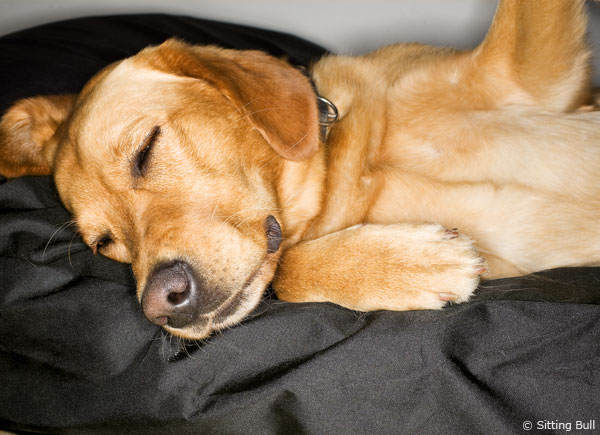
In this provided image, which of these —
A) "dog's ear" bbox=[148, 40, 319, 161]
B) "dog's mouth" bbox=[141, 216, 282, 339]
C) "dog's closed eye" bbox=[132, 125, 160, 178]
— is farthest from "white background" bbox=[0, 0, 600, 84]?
"dog's mouth" bbox=[141, 216, 282, 339]

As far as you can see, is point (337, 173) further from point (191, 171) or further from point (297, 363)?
point (297, 363)

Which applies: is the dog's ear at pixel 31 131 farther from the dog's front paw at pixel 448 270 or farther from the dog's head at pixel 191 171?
the dog's front paw at pixel 448 270

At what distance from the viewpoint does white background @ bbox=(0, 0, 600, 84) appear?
426 centimetres

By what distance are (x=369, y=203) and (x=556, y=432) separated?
1.16 meters

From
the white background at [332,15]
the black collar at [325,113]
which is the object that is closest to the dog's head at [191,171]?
the black collar at [325,113]

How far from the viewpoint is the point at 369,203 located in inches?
87.4

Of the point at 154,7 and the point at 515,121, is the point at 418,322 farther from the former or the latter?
the point at 154,7

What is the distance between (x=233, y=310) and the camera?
5.95 ft

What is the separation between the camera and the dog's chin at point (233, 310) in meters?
1.75

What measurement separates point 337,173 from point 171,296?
990 millimetres

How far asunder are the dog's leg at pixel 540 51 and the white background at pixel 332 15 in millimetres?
2252

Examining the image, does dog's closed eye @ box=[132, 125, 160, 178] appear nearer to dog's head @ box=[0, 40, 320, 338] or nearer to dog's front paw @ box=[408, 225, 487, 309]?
dog's head @ box=[0, 40, 320, 338]

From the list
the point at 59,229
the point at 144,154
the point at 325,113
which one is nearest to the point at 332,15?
the point at 325,113

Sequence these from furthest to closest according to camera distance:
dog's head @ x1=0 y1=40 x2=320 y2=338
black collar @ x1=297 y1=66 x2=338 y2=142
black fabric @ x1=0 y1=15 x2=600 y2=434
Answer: black collar @ x1=297 y1=66 x2=338 y2=142 → dog's head @ x1=0 y1=40 x2=320 y2=338 → black fabric @ x1=0 y1=15 x2=600 y2=434
